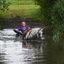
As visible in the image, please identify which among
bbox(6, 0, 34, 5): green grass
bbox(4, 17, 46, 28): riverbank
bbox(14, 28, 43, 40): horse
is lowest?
bbox(14, 28, 43, 40): horse

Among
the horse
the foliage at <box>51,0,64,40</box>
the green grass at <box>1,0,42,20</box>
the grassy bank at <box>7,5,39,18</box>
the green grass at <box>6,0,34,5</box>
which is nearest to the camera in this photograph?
the horse

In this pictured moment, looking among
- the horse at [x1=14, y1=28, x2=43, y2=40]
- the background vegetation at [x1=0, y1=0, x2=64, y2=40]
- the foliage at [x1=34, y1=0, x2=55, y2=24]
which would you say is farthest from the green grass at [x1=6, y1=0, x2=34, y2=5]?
the horse at [x1=14, y1=28, x2=43, y2=40]

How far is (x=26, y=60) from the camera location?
13.2 metres

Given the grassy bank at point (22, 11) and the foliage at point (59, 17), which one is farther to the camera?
the grassy bank at point (22, 11)

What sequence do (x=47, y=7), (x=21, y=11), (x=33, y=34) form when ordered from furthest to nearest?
(x=21, y=11), (x=47, y=7), (x=33, y=34)

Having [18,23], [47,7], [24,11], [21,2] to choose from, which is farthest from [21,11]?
[47,7]

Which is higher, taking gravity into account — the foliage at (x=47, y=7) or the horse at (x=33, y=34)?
the foliage at (x=47, y=7)

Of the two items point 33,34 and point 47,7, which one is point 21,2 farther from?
point 33,34

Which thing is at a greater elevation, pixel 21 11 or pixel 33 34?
pixel 21 11

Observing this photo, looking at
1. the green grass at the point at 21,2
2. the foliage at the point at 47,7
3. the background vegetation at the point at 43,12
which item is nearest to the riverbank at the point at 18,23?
the background vegetation at the point at 43,12

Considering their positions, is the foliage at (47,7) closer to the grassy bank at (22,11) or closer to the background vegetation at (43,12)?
the background vegetation at (43,12)

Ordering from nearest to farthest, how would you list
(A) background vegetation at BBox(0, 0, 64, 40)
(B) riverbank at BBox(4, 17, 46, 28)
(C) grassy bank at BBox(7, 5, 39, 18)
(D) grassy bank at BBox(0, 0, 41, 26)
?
(A) background vegetation at BBox(0, 0, 64, 40) < (B) riverbank at BBox(4, 17, 46, 28) < (D) grassy bank at BBox(0, 0, 41, 26) < (C) grassy bank at BBox(7, 5, 39, 18)

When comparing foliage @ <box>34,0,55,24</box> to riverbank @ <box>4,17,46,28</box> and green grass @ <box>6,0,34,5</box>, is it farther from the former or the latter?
green grass @ <box>6,0,34,5</box>

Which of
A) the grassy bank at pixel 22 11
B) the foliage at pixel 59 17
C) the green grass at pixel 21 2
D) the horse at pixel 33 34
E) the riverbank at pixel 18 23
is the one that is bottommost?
the horse at pixel 33 34
